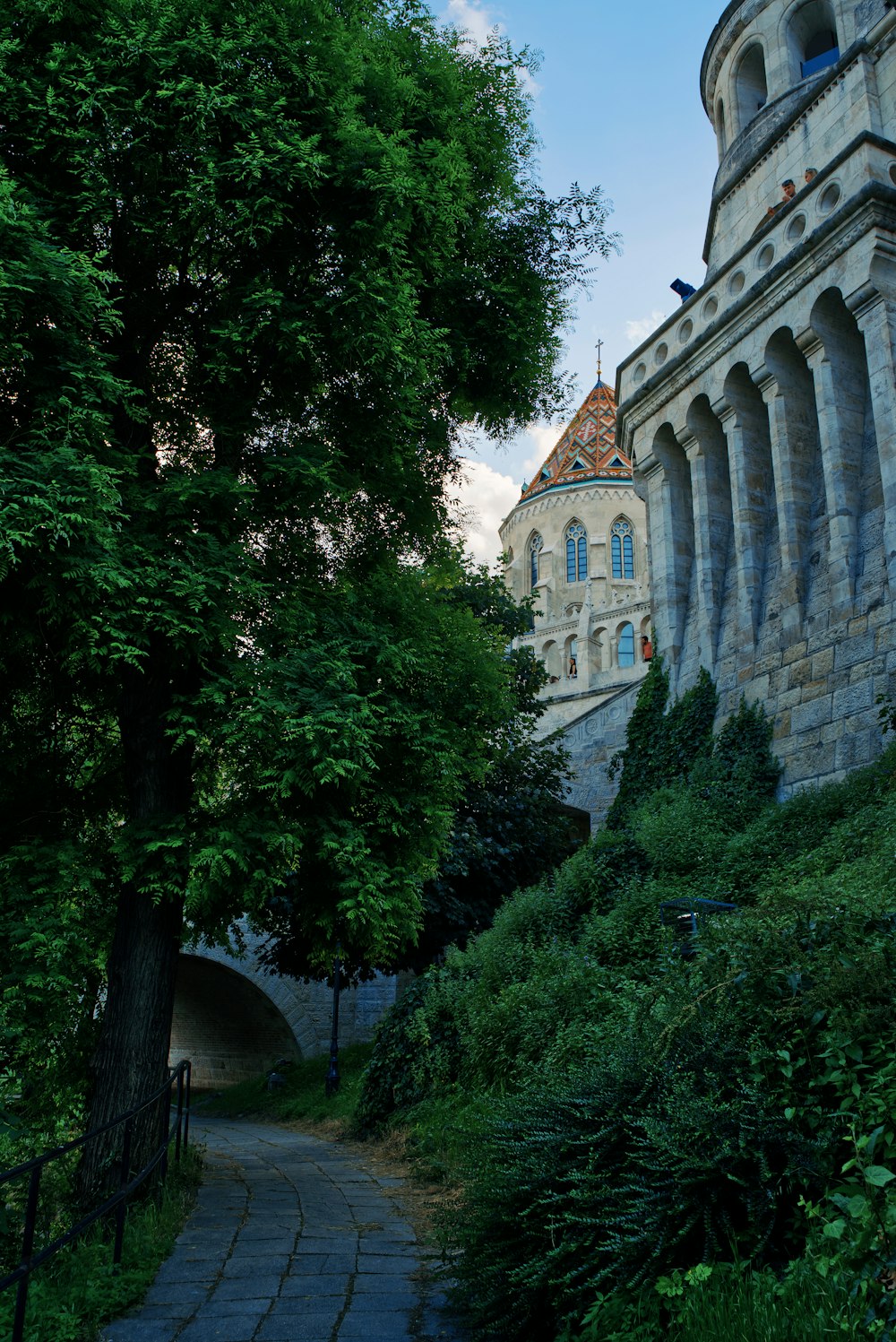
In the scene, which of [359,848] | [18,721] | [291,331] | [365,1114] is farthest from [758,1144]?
[365,1114]

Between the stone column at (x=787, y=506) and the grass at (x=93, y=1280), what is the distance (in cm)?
855

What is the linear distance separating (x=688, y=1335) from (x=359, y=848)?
3905 mm

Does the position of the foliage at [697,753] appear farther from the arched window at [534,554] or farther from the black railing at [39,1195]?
the arched window at [534,554]

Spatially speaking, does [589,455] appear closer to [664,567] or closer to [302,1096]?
[664,567]

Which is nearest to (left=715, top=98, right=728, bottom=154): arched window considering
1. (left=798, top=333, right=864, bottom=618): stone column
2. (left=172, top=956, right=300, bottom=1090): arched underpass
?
(left=798, top=333, right=864, bottom=618): stone column

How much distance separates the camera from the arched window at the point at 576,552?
4594 cm

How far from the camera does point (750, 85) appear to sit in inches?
658

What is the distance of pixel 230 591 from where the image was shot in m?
6.84

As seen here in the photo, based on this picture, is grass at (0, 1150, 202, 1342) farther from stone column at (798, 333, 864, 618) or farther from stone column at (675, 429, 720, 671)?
stone column at (675, 429, 720, 671)

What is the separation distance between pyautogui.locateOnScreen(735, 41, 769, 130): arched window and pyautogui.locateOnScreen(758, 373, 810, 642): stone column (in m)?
7.25

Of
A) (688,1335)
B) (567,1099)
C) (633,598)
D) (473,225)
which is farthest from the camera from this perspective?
(633,598)

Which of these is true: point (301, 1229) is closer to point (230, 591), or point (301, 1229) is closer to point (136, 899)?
point (136, 899)

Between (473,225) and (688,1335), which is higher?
(473,225)

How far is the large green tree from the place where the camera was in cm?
623
